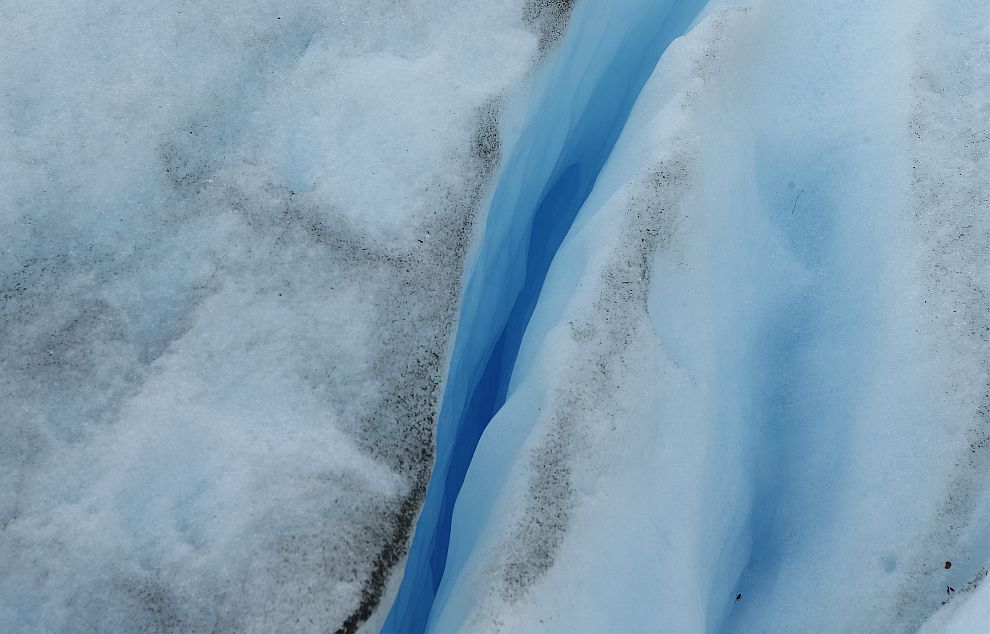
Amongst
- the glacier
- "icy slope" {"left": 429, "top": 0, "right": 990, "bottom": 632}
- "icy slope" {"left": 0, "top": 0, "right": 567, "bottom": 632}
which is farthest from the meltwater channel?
"icy slope" {"left": 0, "top": 0, "right": 567, "bottom": 632}

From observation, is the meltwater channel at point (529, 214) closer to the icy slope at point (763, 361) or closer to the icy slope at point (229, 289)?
the icy slope at point (763, 361)

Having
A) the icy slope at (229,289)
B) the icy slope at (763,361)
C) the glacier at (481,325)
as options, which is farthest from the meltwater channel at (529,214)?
the icy slope at (229,289)

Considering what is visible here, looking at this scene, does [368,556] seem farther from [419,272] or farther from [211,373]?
[419,272]

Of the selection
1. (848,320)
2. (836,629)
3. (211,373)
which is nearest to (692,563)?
(836,629)

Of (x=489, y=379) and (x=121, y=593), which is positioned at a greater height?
(x=121, y=593)

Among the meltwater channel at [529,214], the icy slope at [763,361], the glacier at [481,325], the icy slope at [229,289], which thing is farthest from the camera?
the meltwater channel at [529,214]

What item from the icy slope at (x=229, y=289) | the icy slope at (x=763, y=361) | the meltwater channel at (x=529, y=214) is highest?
the icy slope at (x=229, y=289)
